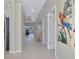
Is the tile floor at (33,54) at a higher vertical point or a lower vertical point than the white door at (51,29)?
lower

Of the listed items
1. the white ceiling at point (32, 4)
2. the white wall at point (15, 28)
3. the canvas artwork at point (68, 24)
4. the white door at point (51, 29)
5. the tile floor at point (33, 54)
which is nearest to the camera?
the canvas artwork at point (68, 24)

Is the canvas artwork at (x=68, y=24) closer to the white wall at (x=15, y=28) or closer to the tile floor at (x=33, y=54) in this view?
the tile floor at (x=33, y=54)

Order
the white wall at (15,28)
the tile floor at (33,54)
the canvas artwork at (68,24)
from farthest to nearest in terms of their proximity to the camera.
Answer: the white wall at (15,28) → the tile floor at (33,54) → the canvas artwork at (68,24)

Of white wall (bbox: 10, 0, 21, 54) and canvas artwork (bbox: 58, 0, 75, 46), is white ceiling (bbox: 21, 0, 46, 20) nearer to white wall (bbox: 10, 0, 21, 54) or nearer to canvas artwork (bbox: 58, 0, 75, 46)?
white wall (bbox: 10, 0, 21, 54)

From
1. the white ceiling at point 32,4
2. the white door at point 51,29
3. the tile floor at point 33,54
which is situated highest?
the white ceiling at point 32,4

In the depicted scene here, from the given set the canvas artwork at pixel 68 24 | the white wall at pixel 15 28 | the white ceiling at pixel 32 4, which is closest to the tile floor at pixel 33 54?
the white wall at pixel 15 28

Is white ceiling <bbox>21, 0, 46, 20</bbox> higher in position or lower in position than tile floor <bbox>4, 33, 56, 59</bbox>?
higher

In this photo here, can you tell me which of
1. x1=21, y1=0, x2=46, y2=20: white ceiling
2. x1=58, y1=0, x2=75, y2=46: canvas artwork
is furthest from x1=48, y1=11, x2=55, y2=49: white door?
x1=58, y1=0, x2=75, y2=46: canvas artwork

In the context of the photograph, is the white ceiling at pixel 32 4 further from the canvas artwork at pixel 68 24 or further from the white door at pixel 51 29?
the canvas artwork at pixel 68 24

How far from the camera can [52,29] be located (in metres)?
9.15

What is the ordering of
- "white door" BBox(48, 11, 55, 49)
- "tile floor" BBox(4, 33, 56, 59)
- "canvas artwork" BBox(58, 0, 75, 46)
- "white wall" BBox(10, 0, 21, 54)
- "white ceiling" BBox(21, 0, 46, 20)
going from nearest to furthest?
1. "canvas artwork" BBox(58, 0, 75, 46)
2. "tile floor" BBox(4, 33, 56, 59)
3. "white wall" BBox(10, 0, 21, 54)
4. "white door" BBox(48, 11, 55, 49)
5. "white ceiling" BBox(21, 0, 46, 20)

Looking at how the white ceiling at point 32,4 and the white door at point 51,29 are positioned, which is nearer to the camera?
the white door at point 51,29
